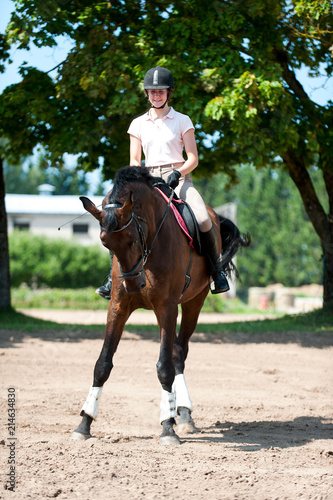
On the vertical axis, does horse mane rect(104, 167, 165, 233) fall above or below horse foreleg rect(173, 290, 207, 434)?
above

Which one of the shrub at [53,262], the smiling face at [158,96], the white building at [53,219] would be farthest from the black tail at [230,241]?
the white building at [53,219]

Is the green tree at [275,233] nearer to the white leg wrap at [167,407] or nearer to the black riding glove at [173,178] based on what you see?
the black riding glove at [173,178]

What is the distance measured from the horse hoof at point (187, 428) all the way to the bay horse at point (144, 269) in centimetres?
1

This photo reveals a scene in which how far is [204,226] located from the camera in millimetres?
6379

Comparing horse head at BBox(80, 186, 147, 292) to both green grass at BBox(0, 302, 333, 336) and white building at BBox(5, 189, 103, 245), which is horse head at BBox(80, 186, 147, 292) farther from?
white building at BBox(5, 189, 103, 245)

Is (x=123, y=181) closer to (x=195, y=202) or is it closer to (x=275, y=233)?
(x=195, y=202)

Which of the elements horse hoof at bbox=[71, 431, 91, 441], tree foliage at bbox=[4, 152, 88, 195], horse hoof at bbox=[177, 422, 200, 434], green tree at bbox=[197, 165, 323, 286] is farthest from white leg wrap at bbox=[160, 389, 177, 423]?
tree foliage at bbox=[4, 152, 88, 195]

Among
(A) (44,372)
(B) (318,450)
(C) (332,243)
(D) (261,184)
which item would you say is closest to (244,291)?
(D) (261,184)

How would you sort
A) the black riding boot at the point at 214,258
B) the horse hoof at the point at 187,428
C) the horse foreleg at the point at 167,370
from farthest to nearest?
1. the black riding boot at the point at 214,258
2. the horse hoof at the point at 187,428
3. the horse foreleg at the point at 167,370

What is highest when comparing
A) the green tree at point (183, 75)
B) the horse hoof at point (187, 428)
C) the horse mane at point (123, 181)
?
the green tree at point (183, 75)

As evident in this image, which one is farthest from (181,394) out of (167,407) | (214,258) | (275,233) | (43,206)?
(275,233)

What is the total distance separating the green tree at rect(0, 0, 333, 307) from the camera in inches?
494

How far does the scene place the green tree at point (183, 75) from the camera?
1254 centimetres

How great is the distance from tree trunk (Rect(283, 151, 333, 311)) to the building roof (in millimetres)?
25077
